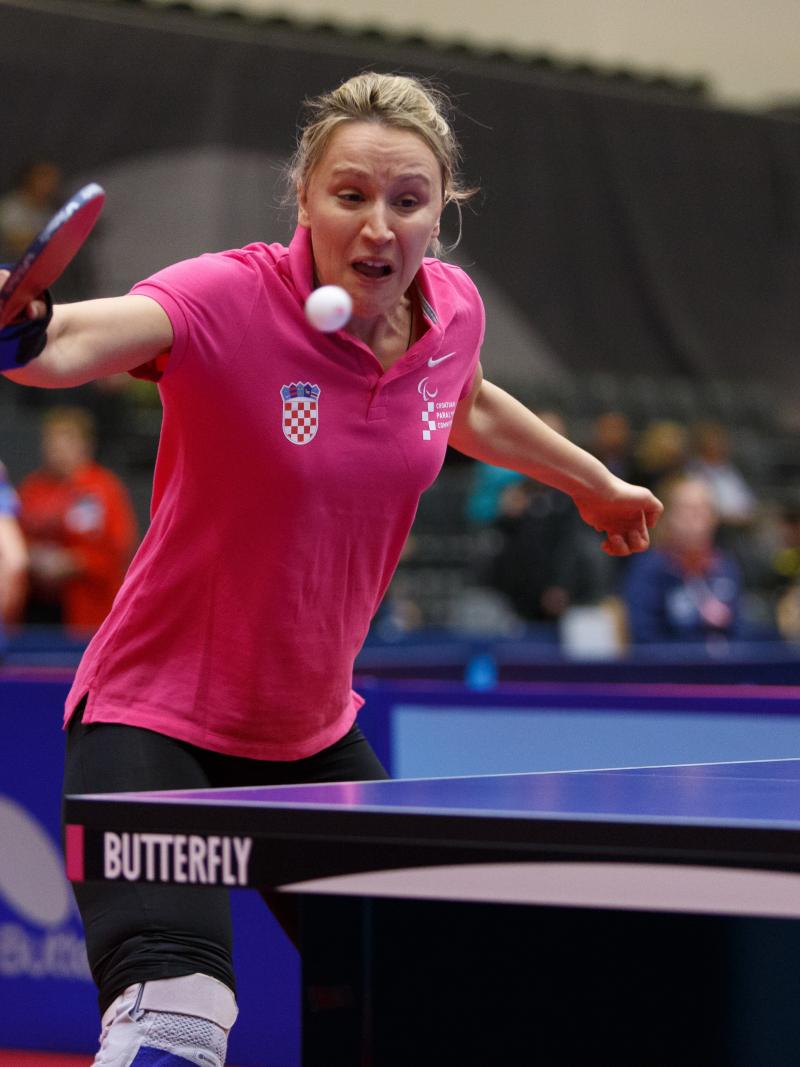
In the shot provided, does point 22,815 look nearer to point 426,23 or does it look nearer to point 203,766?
point 203,766

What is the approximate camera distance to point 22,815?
12.7 ft

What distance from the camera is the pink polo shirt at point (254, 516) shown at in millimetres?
2088

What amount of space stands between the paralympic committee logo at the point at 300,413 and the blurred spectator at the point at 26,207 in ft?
24.8

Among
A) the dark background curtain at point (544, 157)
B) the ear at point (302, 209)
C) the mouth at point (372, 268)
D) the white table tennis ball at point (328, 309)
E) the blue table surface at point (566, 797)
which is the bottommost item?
the blue table surface at point (566, 797)

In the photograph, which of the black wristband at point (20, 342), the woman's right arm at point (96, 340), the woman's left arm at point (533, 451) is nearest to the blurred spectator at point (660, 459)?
the woman's left arm at point (533, 451)

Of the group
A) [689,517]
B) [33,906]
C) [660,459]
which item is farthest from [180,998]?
[660,459]

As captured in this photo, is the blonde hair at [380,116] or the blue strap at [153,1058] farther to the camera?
the blonde hair at [380,116]

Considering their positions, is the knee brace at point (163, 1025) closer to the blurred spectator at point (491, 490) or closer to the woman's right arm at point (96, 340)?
the woman's right arm at point (96, 340)

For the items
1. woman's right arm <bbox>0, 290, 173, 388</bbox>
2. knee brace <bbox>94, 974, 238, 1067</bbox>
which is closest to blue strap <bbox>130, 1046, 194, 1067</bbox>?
knee brace <bbox>94, 974, 238, 1067</bbox>

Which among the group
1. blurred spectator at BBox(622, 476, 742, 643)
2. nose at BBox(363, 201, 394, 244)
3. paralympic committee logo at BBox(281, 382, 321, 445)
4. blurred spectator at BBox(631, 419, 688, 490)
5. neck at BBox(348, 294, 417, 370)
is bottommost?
blurred spectator at BBox(622, 476, 742, 643)

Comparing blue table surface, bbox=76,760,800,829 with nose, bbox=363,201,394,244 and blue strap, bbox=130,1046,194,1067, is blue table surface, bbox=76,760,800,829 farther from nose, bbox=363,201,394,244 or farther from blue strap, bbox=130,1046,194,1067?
nose, bbox=363,201,394,244

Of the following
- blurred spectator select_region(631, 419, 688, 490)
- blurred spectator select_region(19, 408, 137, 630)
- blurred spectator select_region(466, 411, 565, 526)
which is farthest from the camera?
blurred spectator select_region(631, 419, 688, 490)

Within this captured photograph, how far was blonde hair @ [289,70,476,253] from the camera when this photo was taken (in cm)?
217

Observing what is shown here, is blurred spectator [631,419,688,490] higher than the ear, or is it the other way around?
blurred spectator [631,419,688,490]
